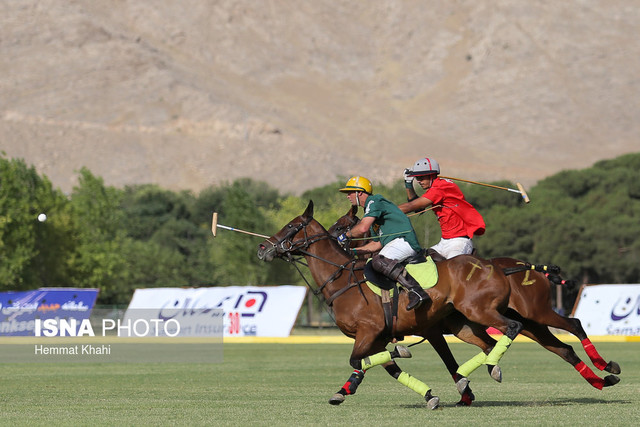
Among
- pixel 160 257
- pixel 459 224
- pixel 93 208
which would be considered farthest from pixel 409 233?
pixel 160 257

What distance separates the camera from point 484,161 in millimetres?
144375

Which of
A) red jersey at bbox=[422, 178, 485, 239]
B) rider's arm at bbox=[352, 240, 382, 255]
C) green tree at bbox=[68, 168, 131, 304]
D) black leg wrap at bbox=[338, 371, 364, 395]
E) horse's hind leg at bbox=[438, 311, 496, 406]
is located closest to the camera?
black leg wrap at bbox=[338, 371, 364, 395]

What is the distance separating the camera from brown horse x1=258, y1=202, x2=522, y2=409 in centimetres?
1261

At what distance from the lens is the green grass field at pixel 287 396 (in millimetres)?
11570

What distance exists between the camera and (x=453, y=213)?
14.1 metres

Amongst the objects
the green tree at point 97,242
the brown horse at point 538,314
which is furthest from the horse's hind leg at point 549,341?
the green tree at point 97,242

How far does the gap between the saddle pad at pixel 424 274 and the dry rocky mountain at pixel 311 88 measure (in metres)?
113

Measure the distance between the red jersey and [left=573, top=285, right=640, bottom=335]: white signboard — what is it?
2096cm

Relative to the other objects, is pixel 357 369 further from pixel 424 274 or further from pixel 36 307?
pixel 36 307

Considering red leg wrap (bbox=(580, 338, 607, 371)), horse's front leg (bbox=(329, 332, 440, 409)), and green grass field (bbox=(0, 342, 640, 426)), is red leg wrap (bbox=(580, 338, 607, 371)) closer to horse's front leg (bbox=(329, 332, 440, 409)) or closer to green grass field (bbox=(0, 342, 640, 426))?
green grass field (bbox=(0, 342, 640, 426))

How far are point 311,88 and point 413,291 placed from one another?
152756 millimetres

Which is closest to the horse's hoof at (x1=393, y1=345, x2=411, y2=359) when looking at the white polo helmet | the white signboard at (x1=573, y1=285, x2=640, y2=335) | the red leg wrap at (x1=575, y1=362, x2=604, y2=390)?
the red leg wrap at (x1=575, y1=362, x2=604, y2=390)

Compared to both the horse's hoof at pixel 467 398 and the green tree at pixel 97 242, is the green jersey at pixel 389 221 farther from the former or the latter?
the green tree at pixel 97 242

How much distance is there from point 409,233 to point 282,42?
158 meters
